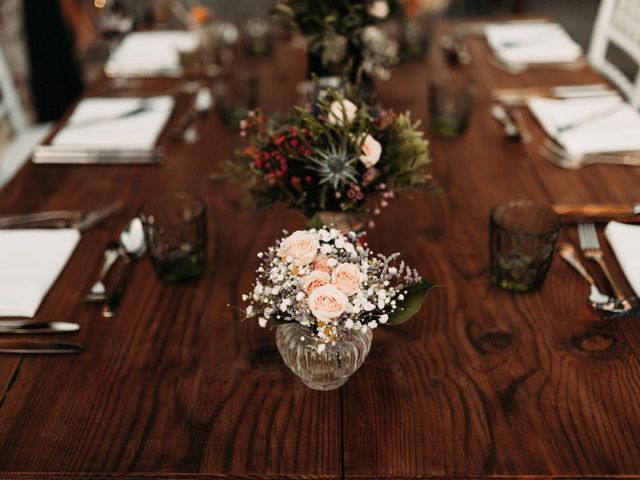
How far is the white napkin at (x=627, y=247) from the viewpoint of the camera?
120 centimetres

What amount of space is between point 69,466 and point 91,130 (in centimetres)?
113

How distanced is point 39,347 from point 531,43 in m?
1.93

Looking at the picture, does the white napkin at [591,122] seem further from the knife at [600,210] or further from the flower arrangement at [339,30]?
the flower arrangement at [339,30]

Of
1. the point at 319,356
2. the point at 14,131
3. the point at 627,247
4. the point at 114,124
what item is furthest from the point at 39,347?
the point at 14,131

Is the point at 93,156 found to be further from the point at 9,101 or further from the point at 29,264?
the point at 9,101

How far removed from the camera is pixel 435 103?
5.66ft

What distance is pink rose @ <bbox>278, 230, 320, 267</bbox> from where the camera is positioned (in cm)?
89

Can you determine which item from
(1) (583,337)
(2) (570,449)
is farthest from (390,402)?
(1) (583,337)

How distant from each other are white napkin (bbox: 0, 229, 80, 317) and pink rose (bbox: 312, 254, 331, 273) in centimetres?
63

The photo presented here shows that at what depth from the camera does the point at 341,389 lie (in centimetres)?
102

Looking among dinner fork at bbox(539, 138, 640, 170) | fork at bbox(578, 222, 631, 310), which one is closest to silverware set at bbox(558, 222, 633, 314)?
fork at bbox(578, 222, 631, 310)

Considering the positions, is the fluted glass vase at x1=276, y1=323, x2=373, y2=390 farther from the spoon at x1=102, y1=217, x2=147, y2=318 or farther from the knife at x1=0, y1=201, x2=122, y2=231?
the knife at x1=0, y1=201, x2=122, y2=231

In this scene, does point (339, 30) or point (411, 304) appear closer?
point (411, 304)

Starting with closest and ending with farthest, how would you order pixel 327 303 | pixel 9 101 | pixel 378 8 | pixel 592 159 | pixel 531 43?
pixel 327 303 < pixel 592 159 < pixel 378 8 < pixel 531 43 < pixel 9 101
